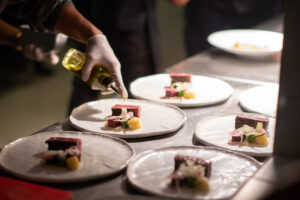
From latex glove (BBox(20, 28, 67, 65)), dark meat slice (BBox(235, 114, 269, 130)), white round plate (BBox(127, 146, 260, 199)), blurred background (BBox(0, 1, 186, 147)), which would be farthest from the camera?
blurred background (BBox(0, 1, 186, 147))

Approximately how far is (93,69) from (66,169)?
2.38 feet

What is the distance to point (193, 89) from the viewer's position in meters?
2.33

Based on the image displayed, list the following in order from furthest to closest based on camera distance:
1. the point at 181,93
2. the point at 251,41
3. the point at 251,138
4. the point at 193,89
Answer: the point at 251,41 < the point at 193,89 < the point at 181,93 < the point at 251,138

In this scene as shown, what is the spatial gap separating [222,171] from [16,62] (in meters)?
4.52

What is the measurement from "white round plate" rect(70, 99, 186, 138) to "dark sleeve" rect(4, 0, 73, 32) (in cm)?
56

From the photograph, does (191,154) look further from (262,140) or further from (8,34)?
(8,34)

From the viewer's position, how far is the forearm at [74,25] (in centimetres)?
229

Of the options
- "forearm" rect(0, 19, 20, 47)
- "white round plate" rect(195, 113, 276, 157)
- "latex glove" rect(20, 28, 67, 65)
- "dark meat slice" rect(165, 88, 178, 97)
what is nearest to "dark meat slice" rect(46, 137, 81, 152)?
"white round plate" rect(195, 113, 276, 157)

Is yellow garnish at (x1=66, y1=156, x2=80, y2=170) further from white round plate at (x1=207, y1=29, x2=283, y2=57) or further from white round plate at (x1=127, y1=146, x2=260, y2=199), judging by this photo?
white round plate at (x1=207, y1=29, x2=283, y2=57)

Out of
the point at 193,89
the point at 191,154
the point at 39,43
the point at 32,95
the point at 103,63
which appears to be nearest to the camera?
the point at 191,154

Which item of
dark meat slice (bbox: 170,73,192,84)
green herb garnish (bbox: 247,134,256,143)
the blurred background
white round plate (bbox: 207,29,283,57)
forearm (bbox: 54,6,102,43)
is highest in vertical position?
forearm (bbox: 54,6,102,43)

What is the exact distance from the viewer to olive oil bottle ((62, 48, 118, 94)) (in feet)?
6.88

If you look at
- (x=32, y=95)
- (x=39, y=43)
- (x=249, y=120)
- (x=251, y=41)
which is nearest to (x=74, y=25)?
(x=39, y=43)

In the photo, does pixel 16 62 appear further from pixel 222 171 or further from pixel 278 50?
pixel 222 171
